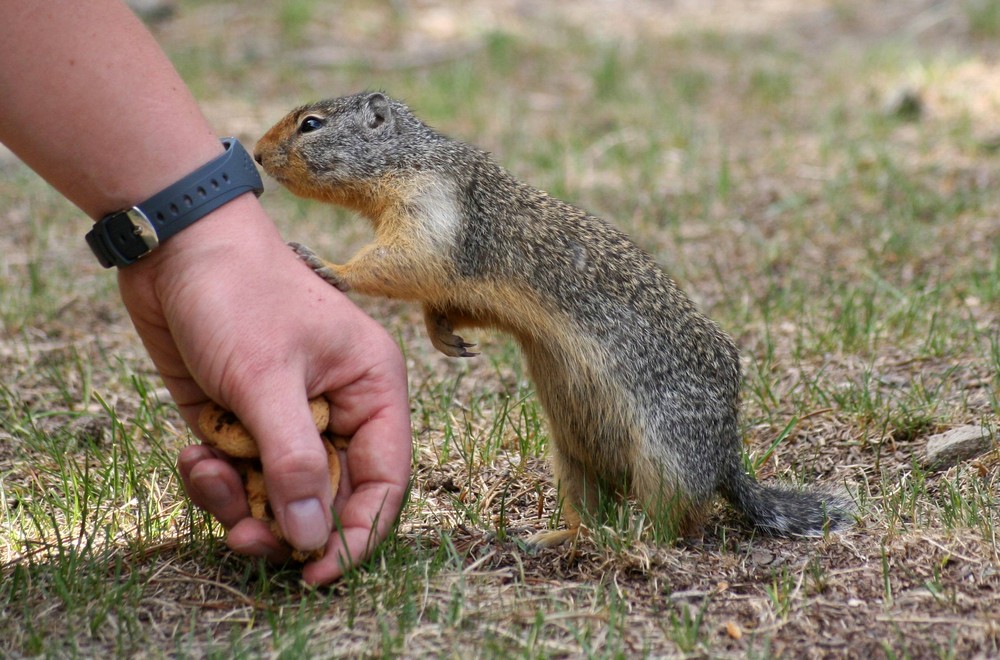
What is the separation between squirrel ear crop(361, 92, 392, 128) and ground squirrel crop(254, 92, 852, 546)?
0.88ft

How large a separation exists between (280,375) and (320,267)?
67 centimetres

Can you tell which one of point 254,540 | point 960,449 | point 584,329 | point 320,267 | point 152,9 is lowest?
point 960,449

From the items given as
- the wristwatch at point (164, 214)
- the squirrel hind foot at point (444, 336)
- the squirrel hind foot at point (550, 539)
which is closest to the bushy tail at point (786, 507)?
the squirrel hind foot at point (550, 539)

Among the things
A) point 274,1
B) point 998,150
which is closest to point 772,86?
point 998,150

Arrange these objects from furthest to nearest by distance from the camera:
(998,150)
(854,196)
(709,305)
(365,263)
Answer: (998,150) < (854,196) < (709,305) < (365,263)

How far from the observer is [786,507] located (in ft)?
11.7

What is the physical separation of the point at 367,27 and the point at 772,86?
15.0ft

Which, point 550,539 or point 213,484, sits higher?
point 213,484

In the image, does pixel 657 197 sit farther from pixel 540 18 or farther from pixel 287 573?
pixel 540 18

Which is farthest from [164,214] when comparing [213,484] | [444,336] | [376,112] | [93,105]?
[376,112]

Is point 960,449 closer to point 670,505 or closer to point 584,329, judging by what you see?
point 670,505

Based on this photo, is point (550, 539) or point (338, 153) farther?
point (338, 153)

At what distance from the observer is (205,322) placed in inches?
115

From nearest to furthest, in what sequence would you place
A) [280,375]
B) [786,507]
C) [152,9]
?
[280,375] < [786,507] < [152,9]
